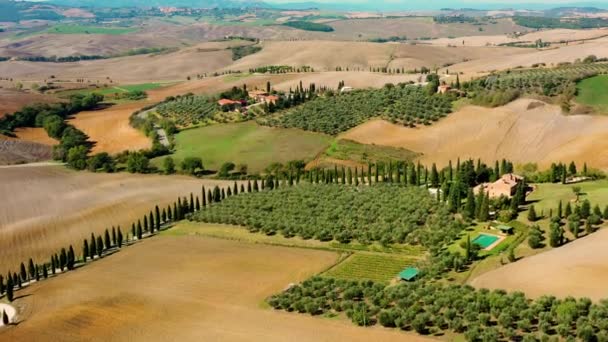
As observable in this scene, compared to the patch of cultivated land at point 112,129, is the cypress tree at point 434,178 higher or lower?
higher

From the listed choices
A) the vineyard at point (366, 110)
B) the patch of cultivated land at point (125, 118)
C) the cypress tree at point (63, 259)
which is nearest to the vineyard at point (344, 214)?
the cypress tree at point (63, 259)

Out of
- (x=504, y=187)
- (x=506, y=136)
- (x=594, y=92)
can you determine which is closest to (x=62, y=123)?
(x=506, y=136)

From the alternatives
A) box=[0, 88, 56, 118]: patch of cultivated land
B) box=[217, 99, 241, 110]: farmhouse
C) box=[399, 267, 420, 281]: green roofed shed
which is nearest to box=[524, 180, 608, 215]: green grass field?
box=[399, 267, 420, 281]: green roofed shed

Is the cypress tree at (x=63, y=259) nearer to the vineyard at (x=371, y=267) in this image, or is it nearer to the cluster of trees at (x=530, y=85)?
the vineyard at (x=371, y=267)

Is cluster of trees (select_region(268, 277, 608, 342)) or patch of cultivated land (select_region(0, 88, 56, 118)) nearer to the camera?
cluster of trees (select_region(268, 277, 608, 342))

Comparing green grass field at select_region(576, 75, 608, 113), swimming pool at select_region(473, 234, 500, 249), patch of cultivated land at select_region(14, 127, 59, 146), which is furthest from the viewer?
patch of cultivated land at select_region(14, 127, 59, 146)

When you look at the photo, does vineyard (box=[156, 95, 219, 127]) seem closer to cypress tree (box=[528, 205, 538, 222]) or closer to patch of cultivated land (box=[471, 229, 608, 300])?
cypress tree (box=[528, 205, 538, 222])
